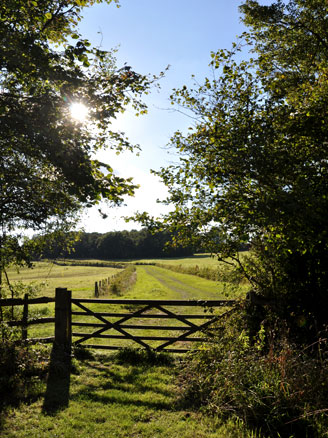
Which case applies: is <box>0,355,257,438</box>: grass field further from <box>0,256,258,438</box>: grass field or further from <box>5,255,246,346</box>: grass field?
<box>5,255,246,346</box>: grass field

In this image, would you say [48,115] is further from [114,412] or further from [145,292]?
[145,292]

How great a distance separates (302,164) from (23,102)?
6.79 meters

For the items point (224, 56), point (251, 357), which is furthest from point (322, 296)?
point (224, 56)

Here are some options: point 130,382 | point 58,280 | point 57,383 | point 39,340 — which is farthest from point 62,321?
point 58,280

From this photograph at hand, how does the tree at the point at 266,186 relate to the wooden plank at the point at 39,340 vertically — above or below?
above

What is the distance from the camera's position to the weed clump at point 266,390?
450cm

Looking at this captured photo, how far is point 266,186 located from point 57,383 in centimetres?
687

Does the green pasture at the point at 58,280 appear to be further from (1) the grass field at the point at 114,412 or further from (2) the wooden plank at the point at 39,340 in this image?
(1) the grass field at the point at 114,412

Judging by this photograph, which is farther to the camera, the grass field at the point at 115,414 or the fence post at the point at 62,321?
the fence post at the point at 62,321

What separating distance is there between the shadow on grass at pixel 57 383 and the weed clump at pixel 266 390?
8.36 feet

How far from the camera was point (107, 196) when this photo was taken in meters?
6.10

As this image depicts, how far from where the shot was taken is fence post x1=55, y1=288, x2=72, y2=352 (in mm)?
8727

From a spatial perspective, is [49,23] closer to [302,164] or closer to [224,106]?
[224,106]

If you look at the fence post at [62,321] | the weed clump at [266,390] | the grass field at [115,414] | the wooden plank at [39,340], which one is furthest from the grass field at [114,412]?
the wooden plank at [39,340]
